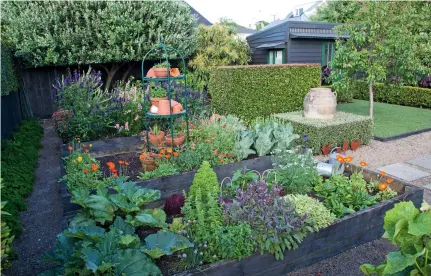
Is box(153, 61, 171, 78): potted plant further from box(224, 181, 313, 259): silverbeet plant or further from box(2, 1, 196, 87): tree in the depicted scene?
box(2, 1, 196, 87): tree

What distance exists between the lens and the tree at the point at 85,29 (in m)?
9.94

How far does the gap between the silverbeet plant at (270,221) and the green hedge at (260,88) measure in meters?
5.00

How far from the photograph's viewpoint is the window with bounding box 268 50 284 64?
1294cm

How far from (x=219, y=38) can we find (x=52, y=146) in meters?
7.98

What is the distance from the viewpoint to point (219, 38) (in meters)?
13.0

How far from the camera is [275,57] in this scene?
13328mm

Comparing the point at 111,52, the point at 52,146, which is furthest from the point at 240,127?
the point at 111,52

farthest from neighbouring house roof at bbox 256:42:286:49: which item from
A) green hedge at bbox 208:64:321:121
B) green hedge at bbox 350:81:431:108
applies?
green hedge at bbox 208:64:321:121

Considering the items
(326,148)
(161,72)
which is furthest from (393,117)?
(161,72)

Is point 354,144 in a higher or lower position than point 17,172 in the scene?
lower

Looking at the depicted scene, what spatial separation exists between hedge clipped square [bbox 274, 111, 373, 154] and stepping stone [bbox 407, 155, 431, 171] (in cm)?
121

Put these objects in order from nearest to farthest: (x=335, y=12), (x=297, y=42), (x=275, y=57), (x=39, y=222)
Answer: (x=39, y=222), (x=297, y=42), (x=275, y=57), (x=335, y=12)

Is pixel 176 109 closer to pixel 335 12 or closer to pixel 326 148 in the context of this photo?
pixel 326 148

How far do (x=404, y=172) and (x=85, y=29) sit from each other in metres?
10.1
